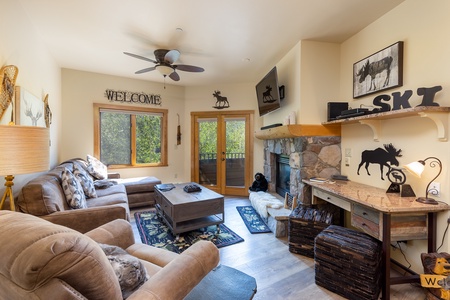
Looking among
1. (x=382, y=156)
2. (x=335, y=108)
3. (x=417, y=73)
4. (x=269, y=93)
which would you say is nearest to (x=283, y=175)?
(x=269, y=93)

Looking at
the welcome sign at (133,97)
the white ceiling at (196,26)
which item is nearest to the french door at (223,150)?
the welcome sign at (133,97)

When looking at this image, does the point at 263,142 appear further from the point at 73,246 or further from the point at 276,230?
the point at 73,246

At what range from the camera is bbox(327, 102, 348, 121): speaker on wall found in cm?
280

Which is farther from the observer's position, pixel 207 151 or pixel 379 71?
pixel 207 151

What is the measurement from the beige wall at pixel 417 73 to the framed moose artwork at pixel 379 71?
0.06 metres

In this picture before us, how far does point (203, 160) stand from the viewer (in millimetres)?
5348

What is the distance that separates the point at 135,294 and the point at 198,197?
6.50 ft

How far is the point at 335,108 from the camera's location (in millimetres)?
2801

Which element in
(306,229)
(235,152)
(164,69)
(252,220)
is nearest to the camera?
(306,229)

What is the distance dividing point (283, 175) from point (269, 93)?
1.56m

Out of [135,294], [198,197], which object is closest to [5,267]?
[135,294]

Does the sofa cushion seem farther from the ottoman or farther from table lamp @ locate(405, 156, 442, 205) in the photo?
table lamp @ locate(405, 156, 442, 205)

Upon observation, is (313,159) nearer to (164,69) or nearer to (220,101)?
(164,69)

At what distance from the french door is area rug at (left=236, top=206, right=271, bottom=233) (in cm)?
107
